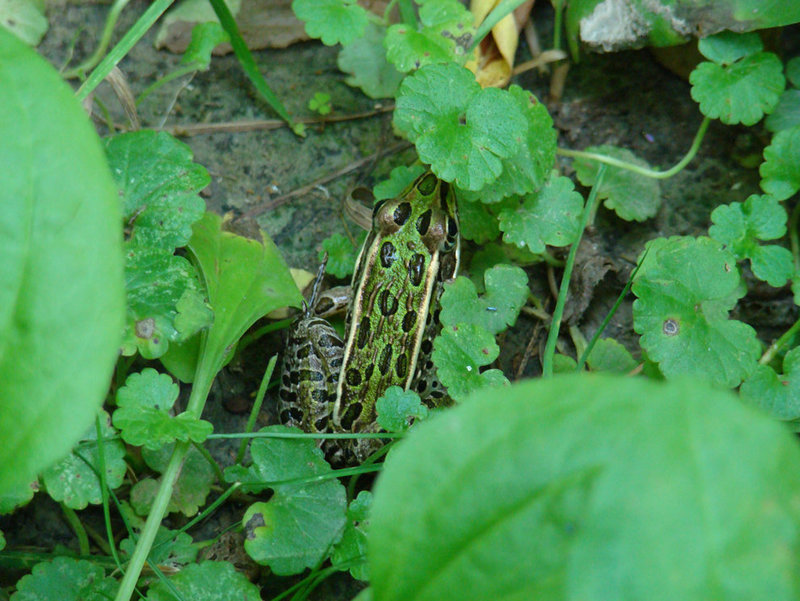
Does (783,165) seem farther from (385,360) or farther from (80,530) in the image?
(80,530)

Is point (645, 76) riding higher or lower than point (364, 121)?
higher

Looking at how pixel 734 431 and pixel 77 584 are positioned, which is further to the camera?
pixel 77 584

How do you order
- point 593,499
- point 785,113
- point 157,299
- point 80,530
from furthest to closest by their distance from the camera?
point 785,113 < point 80,530 < point 157,299 < point 593,499

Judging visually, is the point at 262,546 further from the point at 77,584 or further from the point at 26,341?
the point at 26,341

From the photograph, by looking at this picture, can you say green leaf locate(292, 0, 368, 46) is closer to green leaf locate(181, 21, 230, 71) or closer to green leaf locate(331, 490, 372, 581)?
green leaf locate(181, 21, 230, 71)

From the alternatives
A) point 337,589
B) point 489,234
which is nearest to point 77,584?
point 337,589

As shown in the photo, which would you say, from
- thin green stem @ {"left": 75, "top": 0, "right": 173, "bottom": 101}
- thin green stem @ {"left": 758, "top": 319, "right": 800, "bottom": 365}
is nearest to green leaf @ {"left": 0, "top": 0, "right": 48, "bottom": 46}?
thin green stem @ {"left": 75, "top": 0, "right": 173, "bottom": 101}

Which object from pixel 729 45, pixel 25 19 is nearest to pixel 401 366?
pixel 729 45
